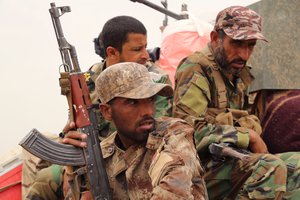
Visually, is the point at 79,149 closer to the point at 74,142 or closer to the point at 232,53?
the point at 74,142

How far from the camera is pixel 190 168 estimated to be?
2.31 metres

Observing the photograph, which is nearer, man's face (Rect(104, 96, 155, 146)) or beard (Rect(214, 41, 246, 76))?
man's face (Rect(104, 96, 155, 146))

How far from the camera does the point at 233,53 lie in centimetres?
318

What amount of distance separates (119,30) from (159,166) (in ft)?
5.18

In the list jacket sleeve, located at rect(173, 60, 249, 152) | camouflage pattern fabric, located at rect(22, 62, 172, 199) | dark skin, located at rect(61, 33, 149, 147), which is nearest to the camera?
jacket sleeve, located at rect(173, 60, 249, 152)

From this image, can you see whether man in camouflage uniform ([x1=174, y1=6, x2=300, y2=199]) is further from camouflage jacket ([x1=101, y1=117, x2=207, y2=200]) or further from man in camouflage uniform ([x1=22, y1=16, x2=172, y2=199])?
camouflage jacket ([x1=101, y1=117, x2=207, y2=200])

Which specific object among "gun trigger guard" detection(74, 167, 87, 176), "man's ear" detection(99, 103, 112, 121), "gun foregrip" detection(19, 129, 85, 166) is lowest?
"gun trigger guard" detection(74, 167, 87, 176)

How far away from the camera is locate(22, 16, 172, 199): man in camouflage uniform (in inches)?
133

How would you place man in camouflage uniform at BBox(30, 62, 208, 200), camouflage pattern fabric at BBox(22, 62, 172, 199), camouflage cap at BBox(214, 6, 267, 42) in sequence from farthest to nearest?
1. camouflage pattern fabric at BBox(22, 62, 172, 199)
2. camouflage cap at BBox(214, 6, 267, 42)
3. man in camouflage uniform at BBox(30, 62, 208, 200)

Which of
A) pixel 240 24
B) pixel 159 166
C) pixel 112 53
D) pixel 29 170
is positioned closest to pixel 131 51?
pixel 112 53

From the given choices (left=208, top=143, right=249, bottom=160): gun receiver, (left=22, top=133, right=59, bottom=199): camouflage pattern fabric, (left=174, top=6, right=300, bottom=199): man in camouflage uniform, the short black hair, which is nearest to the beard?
(left=174, top=6, right=300, bottom=199): man in camouflage uniform

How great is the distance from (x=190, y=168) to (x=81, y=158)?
0.66 metres

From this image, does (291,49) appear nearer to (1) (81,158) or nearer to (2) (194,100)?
(2) (194,100)

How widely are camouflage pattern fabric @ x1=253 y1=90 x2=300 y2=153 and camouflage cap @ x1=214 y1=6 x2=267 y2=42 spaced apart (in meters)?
0.43
